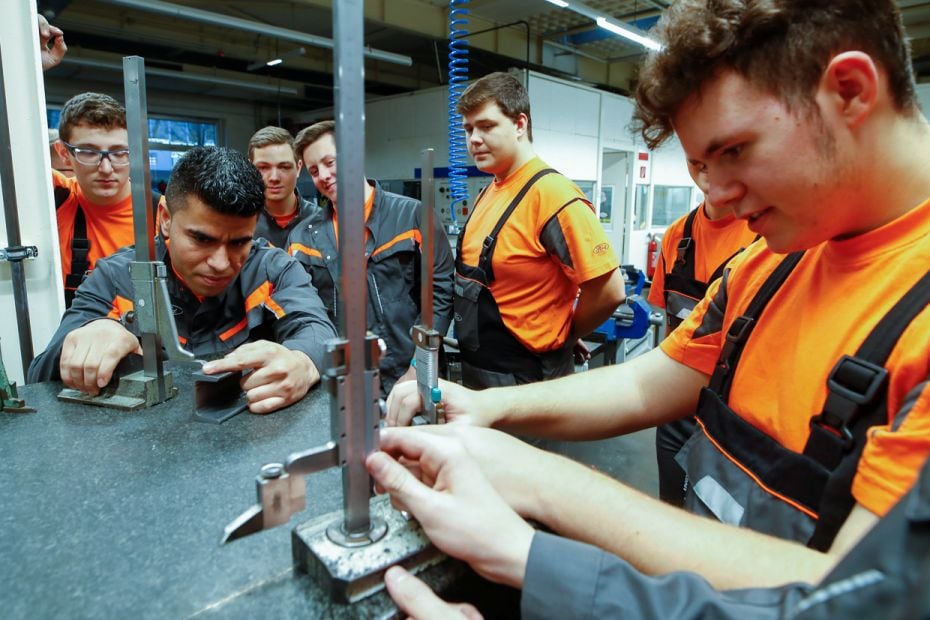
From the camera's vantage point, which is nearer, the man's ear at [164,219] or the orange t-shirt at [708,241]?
the man's ear at [164,219]

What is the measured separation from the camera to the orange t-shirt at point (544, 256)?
1.98 metres

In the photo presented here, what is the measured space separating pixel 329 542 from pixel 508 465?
0.79 ft

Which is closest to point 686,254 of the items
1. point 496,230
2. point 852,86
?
point 496,230

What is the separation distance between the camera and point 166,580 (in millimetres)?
570

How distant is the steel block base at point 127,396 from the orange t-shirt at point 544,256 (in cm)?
128

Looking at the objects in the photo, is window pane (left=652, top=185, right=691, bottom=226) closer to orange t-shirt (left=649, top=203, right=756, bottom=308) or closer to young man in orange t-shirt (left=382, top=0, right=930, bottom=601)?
orange t-shirt (left=649, top=203, right=756, bottom=308)

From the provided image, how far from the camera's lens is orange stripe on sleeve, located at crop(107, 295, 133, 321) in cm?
131

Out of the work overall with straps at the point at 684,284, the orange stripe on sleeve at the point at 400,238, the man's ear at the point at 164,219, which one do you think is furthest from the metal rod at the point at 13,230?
the work overall with straps at the point at 684,284

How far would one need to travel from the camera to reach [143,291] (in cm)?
101

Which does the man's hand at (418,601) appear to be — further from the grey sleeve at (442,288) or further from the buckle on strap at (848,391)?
the grey sleeve at (442,288)

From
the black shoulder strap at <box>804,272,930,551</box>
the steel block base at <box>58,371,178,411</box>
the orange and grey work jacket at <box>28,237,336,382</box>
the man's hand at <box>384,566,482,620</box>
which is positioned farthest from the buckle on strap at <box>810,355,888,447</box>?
the steel block base at <box>58,371,178,411</box>

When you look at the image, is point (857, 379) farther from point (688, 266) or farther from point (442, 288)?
point (442, 288)

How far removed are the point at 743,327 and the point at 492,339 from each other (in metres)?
1.28

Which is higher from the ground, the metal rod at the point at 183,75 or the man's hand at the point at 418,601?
the metal rod at the point at 183,75
